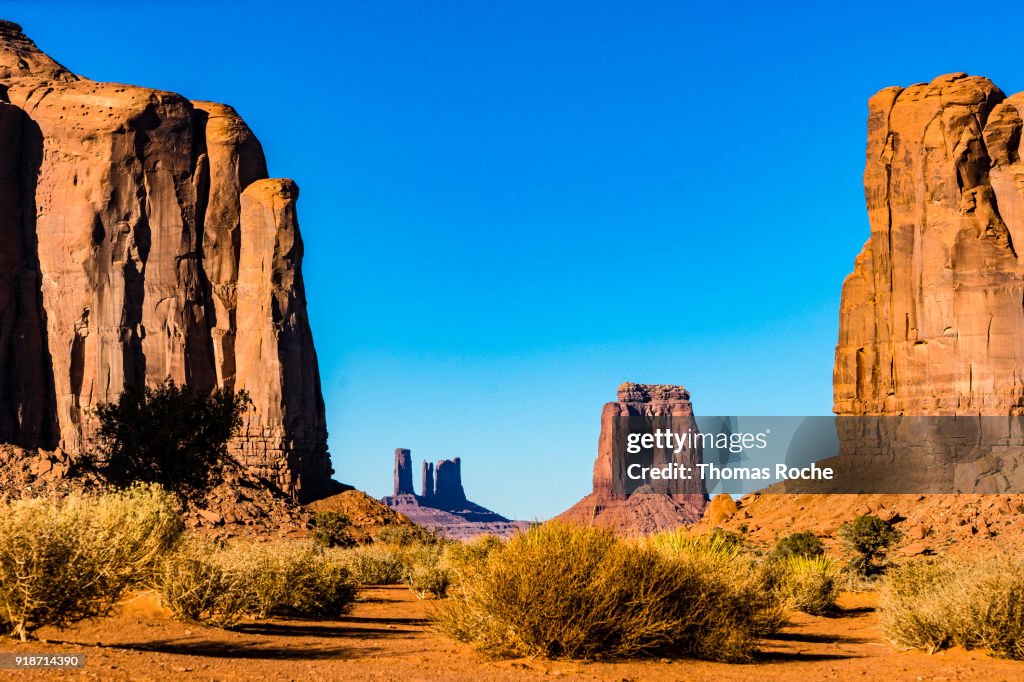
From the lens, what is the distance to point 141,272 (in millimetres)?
63906

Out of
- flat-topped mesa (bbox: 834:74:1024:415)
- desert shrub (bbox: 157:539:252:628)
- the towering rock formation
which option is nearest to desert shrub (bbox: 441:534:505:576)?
desert shrub (bbox: 157:539:252:628)

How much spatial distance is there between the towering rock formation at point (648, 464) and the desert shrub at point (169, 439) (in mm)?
76361

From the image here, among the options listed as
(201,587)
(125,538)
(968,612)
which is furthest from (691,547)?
(125,538)

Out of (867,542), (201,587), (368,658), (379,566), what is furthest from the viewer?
(867,542)

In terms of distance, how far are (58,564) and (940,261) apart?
61.0 metres

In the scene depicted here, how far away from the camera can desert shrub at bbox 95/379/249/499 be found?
134ft

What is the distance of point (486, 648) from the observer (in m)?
16.5

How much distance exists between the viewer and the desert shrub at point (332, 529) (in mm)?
50938

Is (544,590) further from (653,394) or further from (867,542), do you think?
(653,394)

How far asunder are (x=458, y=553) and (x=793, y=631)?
35.0ft

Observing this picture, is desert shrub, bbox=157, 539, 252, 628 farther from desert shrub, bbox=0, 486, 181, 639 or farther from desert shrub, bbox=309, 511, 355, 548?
desert shrub, bbox=309, 511, 355, 548

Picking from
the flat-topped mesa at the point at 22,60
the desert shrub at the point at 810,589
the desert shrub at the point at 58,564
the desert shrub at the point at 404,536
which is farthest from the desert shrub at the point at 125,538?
the flat-topped mesa at the point at 22,60

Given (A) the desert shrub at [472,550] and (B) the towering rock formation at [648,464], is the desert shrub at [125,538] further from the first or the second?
(B) the towering rock formation at [648,464]

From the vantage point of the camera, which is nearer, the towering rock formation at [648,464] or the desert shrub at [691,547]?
the desert shrub at [691,547]
